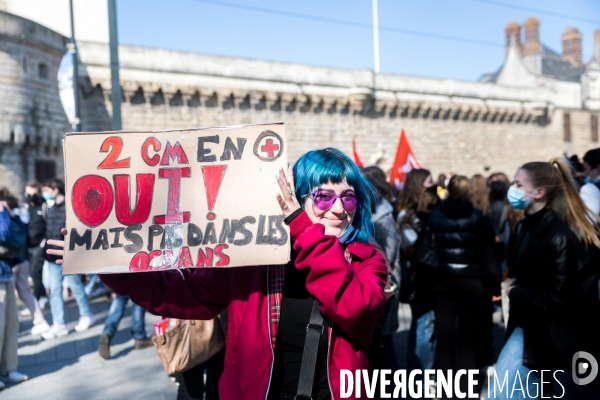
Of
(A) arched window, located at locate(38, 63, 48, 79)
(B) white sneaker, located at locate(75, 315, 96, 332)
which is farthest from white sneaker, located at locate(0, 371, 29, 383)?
(A) arched window, located at locate(38, 63, 48, 79)

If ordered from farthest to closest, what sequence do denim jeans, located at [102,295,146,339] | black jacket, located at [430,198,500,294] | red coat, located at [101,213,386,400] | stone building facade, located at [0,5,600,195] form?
stone building facade, located at [0,5,600,195], denim jeans, located at [102,295,146,339], black jacket, located at [430,198,500,294], red coat, located at [101,213,386,400]

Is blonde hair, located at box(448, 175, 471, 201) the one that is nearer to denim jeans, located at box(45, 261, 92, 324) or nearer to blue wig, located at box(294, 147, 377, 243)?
blue wig, located at box(294, 147, 377, 243)

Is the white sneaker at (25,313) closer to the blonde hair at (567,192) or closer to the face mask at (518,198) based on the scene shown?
the face mask at (518,198)

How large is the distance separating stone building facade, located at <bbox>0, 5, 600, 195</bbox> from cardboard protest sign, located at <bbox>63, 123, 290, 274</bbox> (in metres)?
12.5

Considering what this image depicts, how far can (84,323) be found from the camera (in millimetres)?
6590

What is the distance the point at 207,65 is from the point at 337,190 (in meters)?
18.0

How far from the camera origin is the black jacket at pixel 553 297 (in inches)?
110

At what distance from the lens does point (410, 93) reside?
2406 cm

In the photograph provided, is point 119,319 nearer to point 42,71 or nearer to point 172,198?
point 172,198

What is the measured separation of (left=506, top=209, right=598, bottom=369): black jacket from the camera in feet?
9.19

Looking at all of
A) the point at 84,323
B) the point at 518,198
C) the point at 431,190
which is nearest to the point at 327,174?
the point at 518,198

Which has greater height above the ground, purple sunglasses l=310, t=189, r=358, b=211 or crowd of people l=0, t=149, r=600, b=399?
purple sunglasses l=310, t=189, r=358, b=211

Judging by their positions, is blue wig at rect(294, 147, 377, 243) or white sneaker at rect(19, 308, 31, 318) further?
white sneaker at rect(19, 308, 31, 318)

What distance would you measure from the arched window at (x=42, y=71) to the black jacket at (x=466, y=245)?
43.1ft
